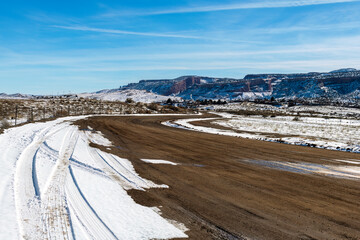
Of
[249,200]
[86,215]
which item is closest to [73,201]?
[86,215]

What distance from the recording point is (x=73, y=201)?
633 cm

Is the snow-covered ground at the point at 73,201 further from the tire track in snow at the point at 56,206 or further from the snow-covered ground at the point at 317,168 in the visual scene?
the snow-covered ground at the point at 317,168

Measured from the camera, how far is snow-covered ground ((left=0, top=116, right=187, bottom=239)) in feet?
16.3

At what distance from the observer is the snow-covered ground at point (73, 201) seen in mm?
4977

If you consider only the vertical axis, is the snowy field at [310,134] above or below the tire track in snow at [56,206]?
below

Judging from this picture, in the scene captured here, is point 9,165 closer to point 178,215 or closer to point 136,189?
point 136,189

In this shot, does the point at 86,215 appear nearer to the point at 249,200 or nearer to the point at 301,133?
the point at 249,200

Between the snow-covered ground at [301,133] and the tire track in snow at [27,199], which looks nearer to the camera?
the tire track in snow at [27,199]

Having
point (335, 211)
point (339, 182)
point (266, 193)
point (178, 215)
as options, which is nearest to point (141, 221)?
point (178, 215)

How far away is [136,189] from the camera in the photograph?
7.53 metres

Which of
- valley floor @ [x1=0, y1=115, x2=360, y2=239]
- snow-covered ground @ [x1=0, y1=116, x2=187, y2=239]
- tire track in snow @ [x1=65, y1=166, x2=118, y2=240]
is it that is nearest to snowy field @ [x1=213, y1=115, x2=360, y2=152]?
valley floor @ [x1=0, y1=115, x2=360, y2=239]

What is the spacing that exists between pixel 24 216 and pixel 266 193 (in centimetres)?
553

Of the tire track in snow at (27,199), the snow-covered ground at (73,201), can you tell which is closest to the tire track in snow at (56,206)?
the snow-covered ground at (73,201)

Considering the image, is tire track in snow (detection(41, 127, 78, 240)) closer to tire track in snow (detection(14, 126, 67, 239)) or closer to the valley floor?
the valley floor
